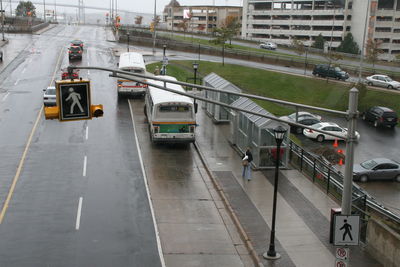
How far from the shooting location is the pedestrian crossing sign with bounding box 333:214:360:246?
13.8 m

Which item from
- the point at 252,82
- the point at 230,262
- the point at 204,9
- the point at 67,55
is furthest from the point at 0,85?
the point at 204,9

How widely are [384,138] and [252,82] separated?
22.4 metres

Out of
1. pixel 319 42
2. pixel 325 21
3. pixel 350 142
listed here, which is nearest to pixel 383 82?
pixel 350 142

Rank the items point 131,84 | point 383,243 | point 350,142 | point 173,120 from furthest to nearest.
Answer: point 131,84, point 173,120, point 383,243, point 350,142

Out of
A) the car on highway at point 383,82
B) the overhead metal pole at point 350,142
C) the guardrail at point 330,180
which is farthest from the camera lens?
the car on highway at point 383,82

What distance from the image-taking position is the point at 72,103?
1455 centimetres

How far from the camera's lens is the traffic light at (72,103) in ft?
46.7

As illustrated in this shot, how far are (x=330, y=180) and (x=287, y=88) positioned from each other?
3591cm

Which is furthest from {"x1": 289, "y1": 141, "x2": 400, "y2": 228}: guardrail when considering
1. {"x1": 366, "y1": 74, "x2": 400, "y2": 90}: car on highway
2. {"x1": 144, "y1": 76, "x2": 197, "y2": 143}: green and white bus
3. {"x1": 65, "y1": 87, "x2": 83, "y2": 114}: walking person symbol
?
{"x1": 366, "y1": 74, "x2": 400, "y2": 90}: car on highway

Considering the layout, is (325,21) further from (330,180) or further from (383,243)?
(383,243)

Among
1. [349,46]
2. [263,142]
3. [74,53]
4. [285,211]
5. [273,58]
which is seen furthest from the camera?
[349,46]

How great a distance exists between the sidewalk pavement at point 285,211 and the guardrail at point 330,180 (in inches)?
22.2

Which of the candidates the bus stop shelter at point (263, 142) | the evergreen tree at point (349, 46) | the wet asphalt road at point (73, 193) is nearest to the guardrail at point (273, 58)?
the evergreen tree at point (349, 46)

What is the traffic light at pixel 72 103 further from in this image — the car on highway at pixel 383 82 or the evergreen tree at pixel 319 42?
the evergreen tree at pixel 319 42
